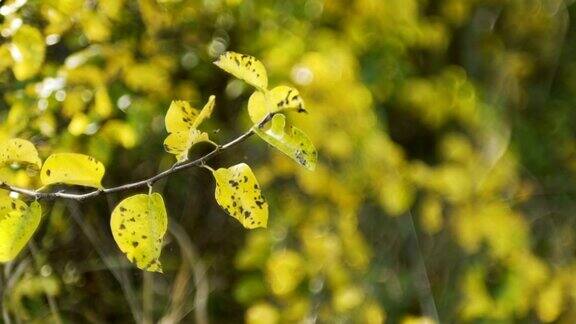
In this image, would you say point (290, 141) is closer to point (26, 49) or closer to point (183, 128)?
point (183, 128)

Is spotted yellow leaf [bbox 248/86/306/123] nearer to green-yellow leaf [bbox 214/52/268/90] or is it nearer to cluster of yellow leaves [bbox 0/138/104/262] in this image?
green-yellow leaf [bbox 214/52/268/90]

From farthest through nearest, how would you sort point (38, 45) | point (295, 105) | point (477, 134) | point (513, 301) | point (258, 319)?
point (477, 134) < point (513, 301) < point (258, 319) < point (38, 45) < point (295, 105)

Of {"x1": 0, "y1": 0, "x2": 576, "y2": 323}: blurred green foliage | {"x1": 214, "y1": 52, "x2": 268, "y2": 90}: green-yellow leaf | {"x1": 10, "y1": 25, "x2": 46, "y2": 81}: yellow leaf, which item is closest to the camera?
{"x1": 214, "y1": 52, "x2": 268, "y2": 90}: green-yellow leaf

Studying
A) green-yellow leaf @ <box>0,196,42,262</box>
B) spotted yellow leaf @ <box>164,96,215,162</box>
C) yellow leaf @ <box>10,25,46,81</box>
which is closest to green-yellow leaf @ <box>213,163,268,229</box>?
spotted yellow leaf @ <box>164,96,215,162</box>

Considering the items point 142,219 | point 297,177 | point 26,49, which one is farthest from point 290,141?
point 297,177

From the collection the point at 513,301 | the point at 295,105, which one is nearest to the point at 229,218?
the point at 513,301

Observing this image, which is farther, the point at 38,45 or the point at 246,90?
the point at 246,90

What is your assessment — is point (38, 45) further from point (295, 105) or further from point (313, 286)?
point (313, 286)
